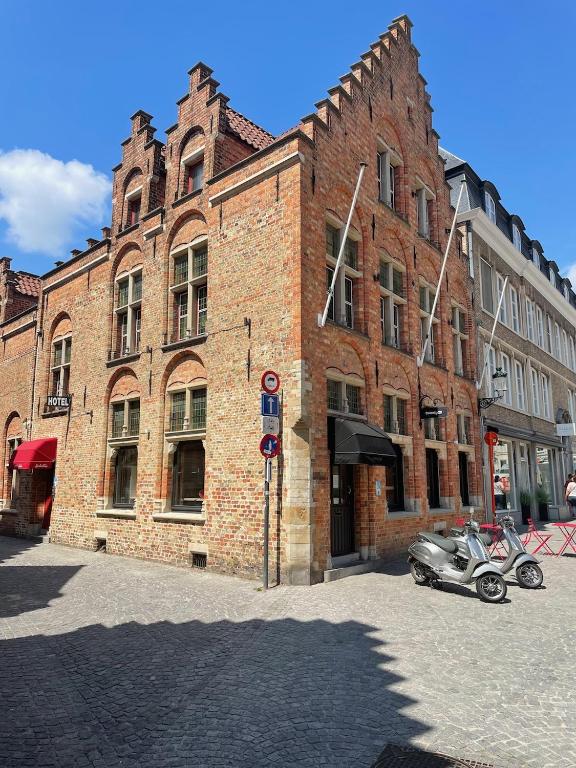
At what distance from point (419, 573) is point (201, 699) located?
579cm

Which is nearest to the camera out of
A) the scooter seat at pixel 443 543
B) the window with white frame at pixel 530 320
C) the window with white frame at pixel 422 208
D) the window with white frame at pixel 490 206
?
the scooter seat at pixel 443 543

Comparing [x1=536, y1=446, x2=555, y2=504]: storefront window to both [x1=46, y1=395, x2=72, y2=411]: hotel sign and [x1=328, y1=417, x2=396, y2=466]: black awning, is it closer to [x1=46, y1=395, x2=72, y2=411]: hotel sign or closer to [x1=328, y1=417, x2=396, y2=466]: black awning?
[x1=328, y1=417, x2=396, y2=466]: black awning

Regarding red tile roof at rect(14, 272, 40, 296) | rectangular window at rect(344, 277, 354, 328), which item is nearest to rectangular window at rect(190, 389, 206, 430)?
rectangular window at rect(344, 277, 354, 328)

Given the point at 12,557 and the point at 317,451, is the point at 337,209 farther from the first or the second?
the point at 12,557

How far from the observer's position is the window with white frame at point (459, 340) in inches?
703

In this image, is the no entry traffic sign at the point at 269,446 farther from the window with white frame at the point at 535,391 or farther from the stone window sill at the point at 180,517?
the window with white frame at the point at 535,391

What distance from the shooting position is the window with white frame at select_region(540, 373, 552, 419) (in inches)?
1018

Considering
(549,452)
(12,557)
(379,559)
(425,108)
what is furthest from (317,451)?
(549,452)

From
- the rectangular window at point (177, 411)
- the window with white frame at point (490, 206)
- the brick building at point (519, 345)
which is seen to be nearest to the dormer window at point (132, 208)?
the rectangular window at point (177, 411)

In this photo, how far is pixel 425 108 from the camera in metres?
17.5

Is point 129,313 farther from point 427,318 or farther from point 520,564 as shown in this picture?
point 520,564

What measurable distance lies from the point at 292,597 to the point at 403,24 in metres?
17.2

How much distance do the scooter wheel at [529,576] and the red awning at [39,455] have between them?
1368 cm

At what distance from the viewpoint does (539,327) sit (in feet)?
86.5
